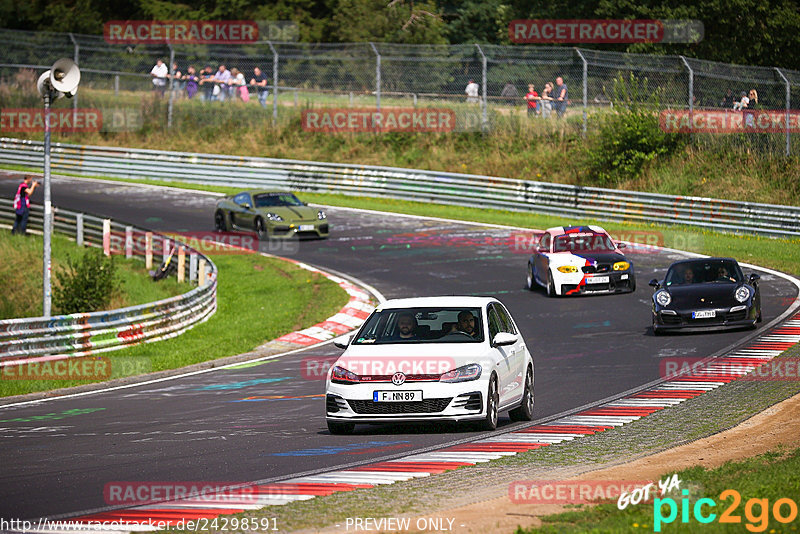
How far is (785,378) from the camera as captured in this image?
1470 centimetres

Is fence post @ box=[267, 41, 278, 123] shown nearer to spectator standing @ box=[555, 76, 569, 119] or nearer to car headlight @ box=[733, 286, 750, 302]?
spectator standing @ box=[555, 76, 569, 119]

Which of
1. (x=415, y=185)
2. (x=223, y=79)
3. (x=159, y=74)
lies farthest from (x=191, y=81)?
(x=415, y=185)

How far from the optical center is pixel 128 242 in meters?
30.2

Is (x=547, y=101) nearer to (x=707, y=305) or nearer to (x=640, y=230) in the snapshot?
(x=640, y=230)

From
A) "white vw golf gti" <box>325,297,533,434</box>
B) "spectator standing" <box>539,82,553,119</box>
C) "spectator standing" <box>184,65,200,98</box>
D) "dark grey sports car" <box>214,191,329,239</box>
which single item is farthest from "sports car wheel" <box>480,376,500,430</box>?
"spectator standing" <box>184,65,200,98</box>

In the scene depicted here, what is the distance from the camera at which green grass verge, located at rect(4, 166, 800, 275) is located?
91.9 ft

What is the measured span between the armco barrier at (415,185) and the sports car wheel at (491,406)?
2132cm

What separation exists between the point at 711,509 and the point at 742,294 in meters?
11.8

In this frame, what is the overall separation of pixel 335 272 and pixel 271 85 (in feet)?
58.9

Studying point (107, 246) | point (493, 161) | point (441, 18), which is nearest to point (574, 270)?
point (107, 246)

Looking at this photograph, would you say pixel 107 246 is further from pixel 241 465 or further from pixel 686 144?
pixel 241 465

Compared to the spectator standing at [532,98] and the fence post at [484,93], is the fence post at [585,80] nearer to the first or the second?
the spectator standing at [532,98]

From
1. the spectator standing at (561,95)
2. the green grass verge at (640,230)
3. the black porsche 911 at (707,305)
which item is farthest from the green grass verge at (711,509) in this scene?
the spectator standing at (561,95)

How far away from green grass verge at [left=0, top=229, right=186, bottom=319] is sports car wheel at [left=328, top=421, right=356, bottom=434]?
42.8ft
